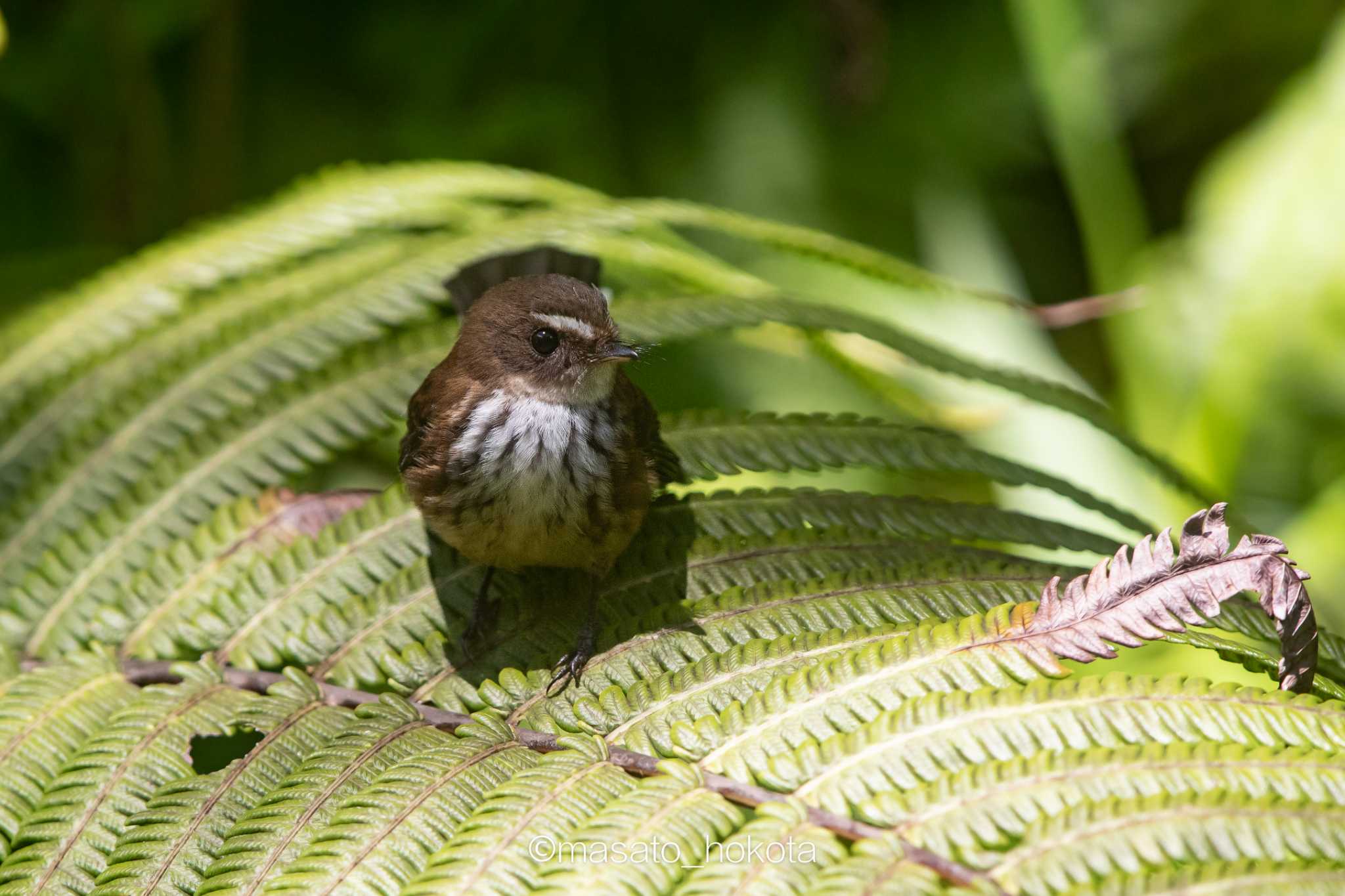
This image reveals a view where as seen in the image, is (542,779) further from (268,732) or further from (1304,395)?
(1304,395)

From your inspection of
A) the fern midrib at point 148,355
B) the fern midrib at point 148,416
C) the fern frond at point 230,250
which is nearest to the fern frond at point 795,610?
the fern midrib at point 148,416

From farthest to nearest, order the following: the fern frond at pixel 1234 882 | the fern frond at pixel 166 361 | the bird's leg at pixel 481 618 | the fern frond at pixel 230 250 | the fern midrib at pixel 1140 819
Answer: the fern frond at pixel 230 250 → the fern frond at pixel 166 361 → the bird's leg at pixel 481 618 → the fern midrib at pixel 1140 819 → the fern frond at pixel 1234 882

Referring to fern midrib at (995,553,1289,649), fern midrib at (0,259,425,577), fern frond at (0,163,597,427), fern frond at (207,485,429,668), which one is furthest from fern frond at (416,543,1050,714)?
fern frond at (0,163,597,427)

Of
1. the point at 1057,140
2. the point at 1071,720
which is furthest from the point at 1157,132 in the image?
the point at 1071,720

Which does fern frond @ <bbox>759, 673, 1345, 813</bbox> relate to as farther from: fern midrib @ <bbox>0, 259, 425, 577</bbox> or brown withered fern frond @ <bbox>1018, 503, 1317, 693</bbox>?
fern midrib @ <bbox>0, 259, 425, 577</bbox>

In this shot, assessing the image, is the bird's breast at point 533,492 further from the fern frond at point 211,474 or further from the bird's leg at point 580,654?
the fern frond at point 211,474

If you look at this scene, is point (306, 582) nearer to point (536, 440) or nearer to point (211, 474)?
point (211, 474)
